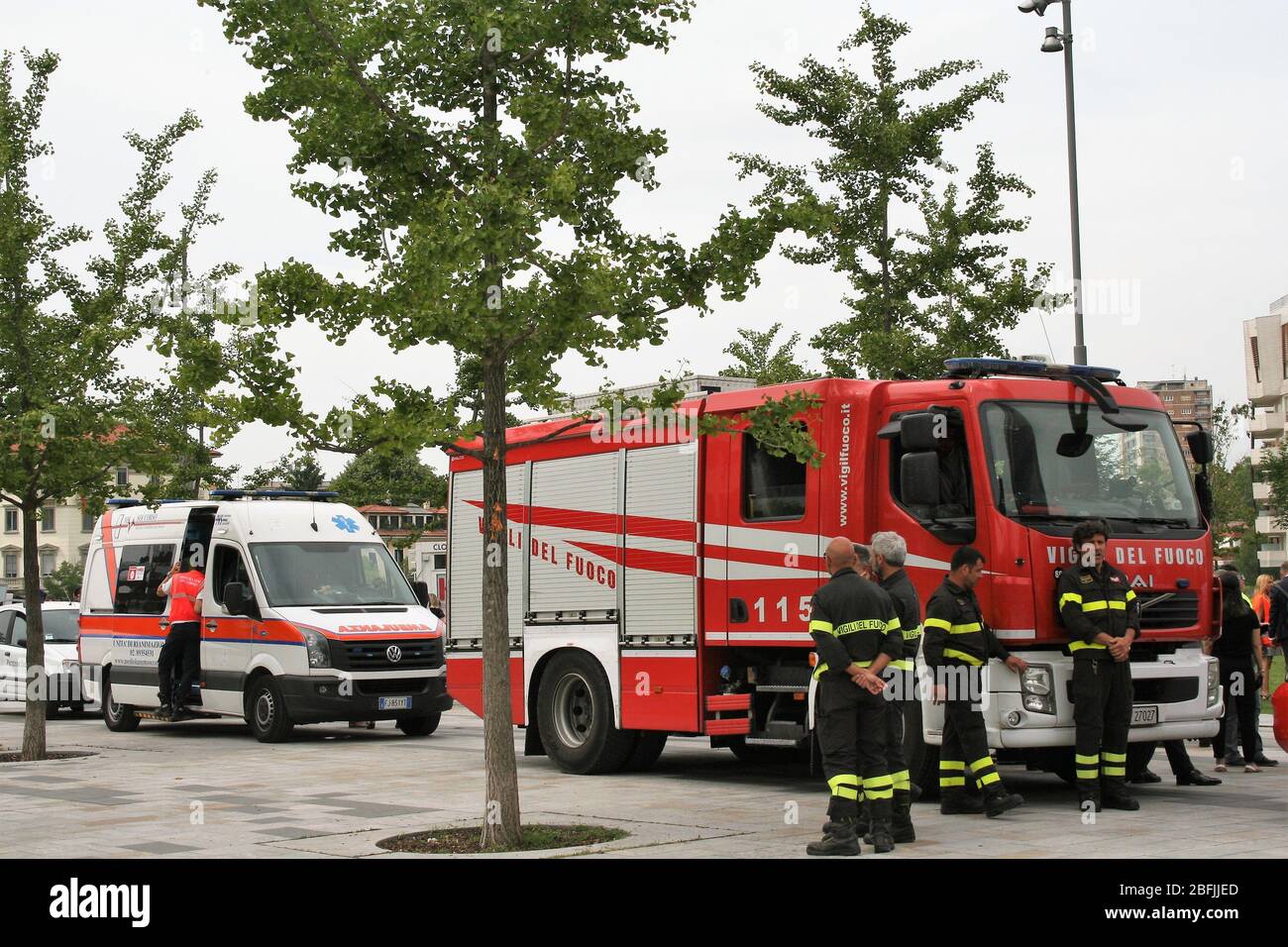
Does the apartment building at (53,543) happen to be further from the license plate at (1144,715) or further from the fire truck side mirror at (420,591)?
the license plate at (1144,715)

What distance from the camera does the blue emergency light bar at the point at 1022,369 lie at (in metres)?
11.9

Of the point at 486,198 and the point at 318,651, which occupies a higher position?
the point at 486,198

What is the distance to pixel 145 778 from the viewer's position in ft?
49.5

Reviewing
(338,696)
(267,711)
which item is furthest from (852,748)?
(267,711)

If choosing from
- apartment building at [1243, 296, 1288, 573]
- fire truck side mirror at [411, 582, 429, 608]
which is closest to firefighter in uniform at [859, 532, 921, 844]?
fire truck side mirror at [411, 582, 429, 608]

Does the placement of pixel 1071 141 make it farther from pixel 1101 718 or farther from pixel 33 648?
pixel 33 648

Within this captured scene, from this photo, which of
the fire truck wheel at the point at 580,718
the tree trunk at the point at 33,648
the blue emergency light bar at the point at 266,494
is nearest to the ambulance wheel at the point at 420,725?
the blue emergency light bar at the point at 266,494

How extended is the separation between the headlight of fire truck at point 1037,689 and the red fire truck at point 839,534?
0.05 feet

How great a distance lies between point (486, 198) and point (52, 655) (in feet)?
57.1

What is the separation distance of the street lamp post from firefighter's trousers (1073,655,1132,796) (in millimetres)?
9174

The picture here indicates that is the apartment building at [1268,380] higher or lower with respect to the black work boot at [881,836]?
higher

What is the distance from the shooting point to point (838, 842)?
30.3 feet

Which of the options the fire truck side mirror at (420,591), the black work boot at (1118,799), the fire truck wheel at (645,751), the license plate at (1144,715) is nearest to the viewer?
the black work boot at (1118,799)

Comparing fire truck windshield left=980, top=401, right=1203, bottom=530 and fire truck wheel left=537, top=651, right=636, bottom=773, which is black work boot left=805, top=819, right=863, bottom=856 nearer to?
fire truck windshield left=980, top=401, right=1203, bottom=530
